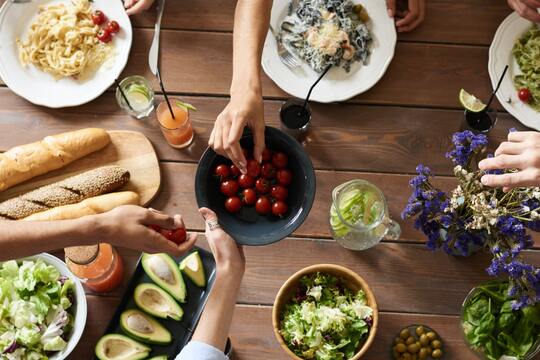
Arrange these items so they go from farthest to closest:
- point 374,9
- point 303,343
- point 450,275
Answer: point 374,9 → point 450,275 → point 303,343

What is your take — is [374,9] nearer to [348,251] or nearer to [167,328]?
[348,251]

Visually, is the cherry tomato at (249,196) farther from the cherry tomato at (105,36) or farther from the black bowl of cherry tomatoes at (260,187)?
the cherry tomato at (105,36)

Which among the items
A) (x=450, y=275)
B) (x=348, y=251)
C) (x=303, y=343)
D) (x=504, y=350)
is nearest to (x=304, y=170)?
(x=348, y=251)

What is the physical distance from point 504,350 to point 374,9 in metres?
1.11

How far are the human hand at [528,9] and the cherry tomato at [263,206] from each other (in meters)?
1.03

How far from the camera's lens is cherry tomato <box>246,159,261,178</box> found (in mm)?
1512

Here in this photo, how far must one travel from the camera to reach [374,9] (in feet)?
5.96

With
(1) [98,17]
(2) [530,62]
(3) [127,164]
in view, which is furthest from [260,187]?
(2) [530,62]

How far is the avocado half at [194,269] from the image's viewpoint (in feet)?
5.30

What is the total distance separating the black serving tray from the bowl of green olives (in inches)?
22.5

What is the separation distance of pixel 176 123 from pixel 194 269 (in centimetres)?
46

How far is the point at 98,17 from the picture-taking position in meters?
1.85

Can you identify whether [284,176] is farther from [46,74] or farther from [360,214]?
[46,74]

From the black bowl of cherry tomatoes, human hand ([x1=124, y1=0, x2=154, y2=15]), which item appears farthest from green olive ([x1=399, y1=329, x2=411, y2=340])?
human hand ([x1=124, y1=0, x2=154, y2=15])
